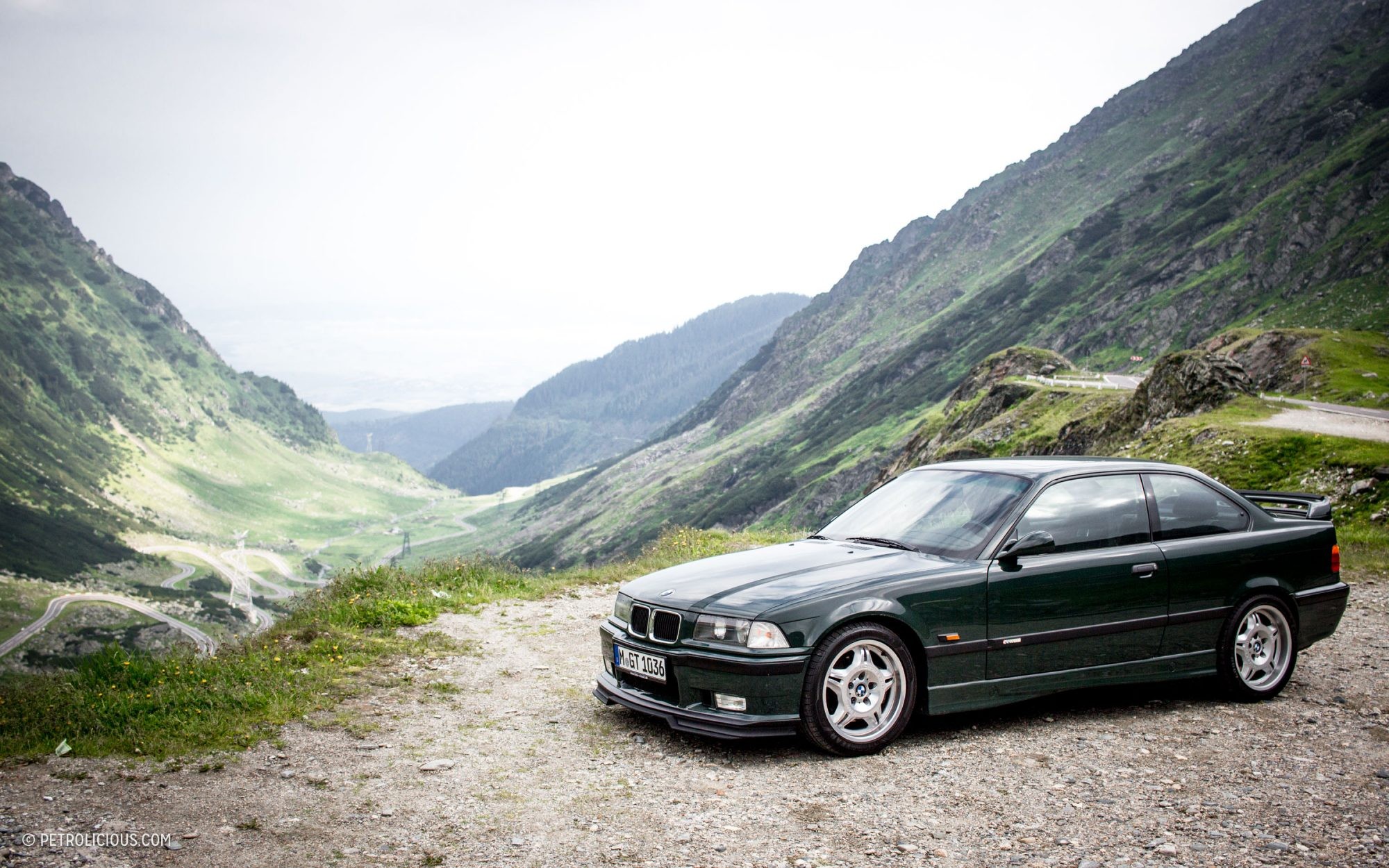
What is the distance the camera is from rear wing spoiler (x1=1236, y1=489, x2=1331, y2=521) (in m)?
8.52

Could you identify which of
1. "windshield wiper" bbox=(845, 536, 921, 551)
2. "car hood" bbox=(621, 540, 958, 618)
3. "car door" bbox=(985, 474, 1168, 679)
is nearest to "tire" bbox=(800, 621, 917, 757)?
"car hood" bbox=(621, 540, 958, 618)

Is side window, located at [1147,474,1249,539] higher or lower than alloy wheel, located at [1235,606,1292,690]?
higher

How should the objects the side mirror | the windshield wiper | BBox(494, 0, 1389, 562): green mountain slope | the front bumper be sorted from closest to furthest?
1. the front bumper
2. the side mirror
3. the windshield wiper
4. BBox(494, 0, 1389, 562): green mountain slope

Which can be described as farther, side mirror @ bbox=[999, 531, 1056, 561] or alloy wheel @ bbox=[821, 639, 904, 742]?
side mirror @ bbox=[999, 531, 1056, 561]

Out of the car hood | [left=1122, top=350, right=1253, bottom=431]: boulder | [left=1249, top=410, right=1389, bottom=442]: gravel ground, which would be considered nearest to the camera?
the car hood

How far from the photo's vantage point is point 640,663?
7.05 metres

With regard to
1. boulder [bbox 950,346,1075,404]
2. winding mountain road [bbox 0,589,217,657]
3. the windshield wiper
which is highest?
boulder [bbox 950,346,1075,404]

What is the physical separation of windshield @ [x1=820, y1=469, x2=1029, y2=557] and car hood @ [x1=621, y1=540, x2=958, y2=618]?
0.23m

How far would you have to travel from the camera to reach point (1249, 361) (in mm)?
37344

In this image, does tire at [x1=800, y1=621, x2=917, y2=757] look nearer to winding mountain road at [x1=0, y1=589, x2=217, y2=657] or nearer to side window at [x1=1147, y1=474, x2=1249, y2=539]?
side window at [x1=1147, y1=474, x2=1249, y2=539]

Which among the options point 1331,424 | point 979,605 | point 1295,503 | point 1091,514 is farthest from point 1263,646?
point 1331,424

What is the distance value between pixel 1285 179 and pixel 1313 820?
158376 millimetres

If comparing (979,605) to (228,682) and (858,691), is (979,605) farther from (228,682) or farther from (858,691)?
(228,682)

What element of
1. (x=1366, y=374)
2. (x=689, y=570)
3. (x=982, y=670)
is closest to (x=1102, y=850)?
(x=982, y=670)
